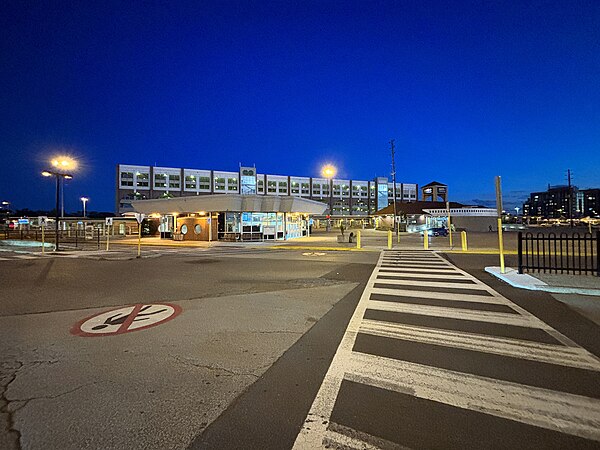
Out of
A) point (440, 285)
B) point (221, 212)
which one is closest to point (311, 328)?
point (440, 285)

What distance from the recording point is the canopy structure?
28.6 meters

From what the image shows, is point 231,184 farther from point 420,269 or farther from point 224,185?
point 420,269

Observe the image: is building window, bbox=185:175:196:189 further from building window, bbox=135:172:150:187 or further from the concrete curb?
the concrete curb

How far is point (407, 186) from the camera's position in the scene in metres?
110

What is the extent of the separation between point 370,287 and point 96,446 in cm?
729

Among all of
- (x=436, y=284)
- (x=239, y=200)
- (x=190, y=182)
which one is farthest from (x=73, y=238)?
(x=190, y=182)

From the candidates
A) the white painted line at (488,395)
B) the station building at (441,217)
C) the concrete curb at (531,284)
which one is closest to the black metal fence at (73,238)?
the white painted line at (488,395)

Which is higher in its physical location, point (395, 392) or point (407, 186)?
point (407, 186)

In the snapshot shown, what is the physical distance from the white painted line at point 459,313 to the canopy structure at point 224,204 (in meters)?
22.9

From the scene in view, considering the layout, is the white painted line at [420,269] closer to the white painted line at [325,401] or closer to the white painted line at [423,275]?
the white painted line at [423,275]

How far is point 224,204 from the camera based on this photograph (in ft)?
94.0

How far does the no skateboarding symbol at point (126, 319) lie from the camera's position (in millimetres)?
5391

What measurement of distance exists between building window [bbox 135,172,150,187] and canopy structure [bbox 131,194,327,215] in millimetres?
52088

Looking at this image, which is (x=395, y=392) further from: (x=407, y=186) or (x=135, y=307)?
(x=407, y=186)
